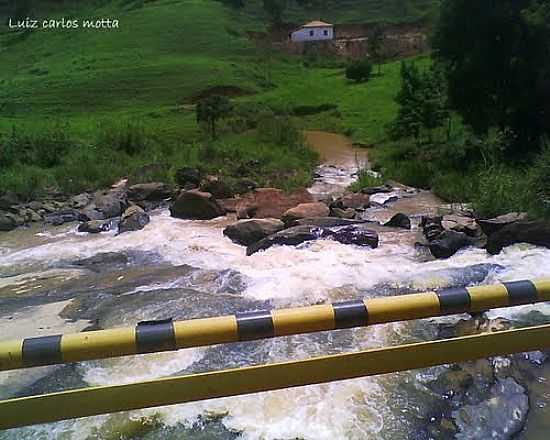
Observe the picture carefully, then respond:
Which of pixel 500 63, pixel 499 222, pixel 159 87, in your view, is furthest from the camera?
pixel 159 87

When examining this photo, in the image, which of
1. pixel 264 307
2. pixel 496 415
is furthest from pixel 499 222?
pixel 496 415

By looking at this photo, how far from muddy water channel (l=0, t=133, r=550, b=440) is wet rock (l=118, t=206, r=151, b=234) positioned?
24 cm

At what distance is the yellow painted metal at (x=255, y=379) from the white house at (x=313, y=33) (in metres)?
61.2

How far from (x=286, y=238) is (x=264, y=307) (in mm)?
3120

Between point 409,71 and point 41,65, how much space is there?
2788cm

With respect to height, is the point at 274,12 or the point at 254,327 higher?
the point at 274,12

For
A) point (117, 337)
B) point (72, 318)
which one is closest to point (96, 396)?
point (117, 337)

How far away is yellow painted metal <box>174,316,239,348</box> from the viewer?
2.46 metres

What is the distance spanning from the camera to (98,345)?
2375 mm

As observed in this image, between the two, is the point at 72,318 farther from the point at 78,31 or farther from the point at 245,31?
the point at 245,31

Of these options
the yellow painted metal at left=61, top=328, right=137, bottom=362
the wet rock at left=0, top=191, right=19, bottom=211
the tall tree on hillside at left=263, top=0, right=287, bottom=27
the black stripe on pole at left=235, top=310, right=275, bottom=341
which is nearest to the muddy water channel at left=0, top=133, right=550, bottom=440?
the wet rock at left=0, top=191, right=19, bottom=211

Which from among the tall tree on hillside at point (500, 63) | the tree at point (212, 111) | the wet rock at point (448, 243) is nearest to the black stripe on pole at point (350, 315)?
the wet rock at point (448, 243)

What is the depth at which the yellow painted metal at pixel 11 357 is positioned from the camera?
7.55 ft

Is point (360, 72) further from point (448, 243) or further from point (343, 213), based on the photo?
point (448, 243)
